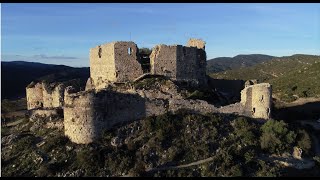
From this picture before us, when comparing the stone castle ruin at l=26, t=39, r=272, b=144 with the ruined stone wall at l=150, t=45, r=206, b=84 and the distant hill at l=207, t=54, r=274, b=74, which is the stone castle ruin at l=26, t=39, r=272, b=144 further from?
the distant hill at l=207, t=54, r=274, b=74

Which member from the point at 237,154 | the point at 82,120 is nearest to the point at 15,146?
the point at 82,120

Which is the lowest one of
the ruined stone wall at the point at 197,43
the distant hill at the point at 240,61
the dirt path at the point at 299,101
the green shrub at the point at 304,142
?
the green shrub at the point at 304,142

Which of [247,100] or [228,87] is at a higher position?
[228,87]

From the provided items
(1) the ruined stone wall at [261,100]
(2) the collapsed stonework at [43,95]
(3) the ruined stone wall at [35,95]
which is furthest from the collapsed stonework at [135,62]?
(1) the ruined stone wall at [261,100]

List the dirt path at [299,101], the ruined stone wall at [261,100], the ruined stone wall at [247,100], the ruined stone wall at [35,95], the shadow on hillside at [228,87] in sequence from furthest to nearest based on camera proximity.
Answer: the dirt path at [299,101] → the shadow on hillside at [228,87] → the ruined stone wall at [35,95] → the ruined stone wall at [247,100] → the ruined stone wall at [261,100]

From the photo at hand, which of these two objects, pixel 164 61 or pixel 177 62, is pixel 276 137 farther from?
pixel 164 61

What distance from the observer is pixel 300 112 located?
45.1 meters

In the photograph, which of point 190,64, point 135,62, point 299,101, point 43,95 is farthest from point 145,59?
point 299,101

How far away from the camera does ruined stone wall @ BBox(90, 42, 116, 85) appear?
111 feet

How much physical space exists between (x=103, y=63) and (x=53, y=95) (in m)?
4.33

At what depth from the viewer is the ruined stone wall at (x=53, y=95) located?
33978mm

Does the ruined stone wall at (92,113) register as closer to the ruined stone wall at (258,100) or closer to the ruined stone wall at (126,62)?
the ruined stone wall at (126,62)

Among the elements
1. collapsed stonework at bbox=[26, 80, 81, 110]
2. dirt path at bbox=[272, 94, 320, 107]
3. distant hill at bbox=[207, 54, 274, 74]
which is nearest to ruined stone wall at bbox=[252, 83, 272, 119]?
collapsed stonework at bbox=[26, 80, 81, 110]

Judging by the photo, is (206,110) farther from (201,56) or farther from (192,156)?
(201,56)
